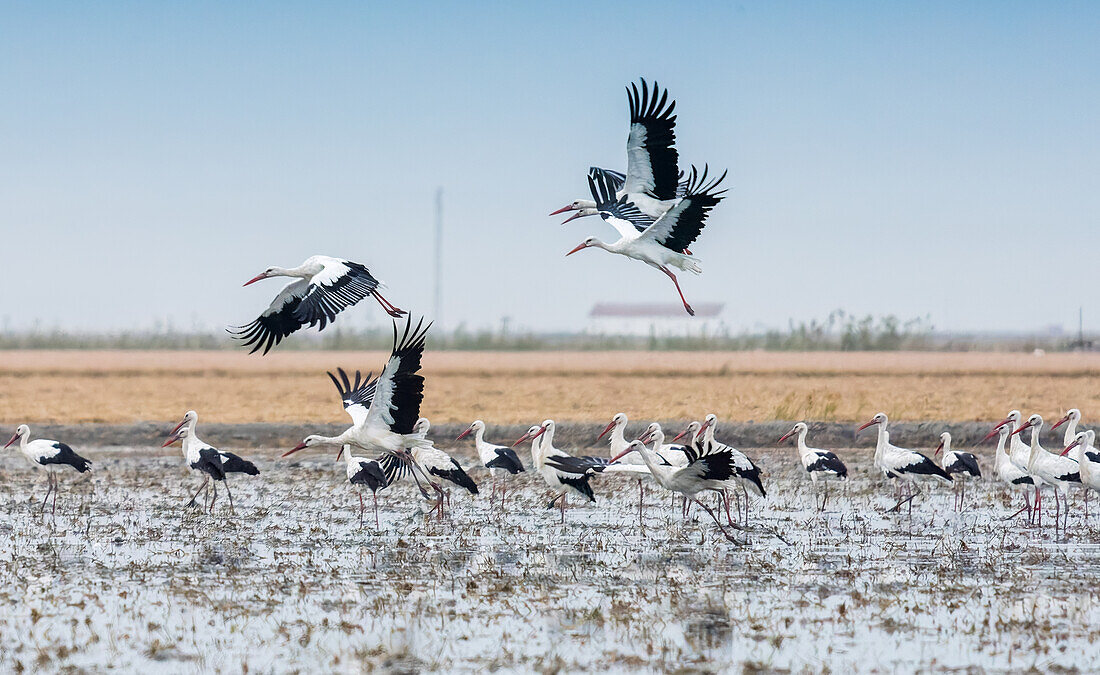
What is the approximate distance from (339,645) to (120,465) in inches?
488

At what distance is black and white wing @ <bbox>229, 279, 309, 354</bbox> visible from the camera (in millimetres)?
12414

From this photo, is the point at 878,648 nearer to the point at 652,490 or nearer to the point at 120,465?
the point at 652,490

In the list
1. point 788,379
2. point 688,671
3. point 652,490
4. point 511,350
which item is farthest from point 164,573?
point 511,350

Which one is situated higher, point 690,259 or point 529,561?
point 690,259

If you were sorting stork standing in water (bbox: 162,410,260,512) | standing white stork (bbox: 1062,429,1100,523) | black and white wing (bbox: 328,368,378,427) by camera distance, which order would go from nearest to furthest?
standing white stork (bbox: 1062,429,1100,523) → black and white wing (bbox: 328,368,378,427) → stork standing in water (bbox: 162,410,260,512)

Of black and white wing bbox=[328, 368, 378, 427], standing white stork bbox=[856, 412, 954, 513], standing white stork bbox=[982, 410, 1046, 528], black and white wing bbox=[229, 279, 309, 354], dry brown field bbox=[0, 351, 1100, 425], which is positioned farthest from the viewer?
dry brown field bbox=[0, 351, 1100, 425]

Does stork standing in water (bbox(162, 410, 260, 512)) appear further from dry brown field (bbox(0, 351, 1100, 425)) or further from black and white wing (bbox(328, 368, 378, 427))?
dry brown field (bbox(0, 351, 1100, 425))

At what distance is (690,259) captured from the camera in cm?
1252

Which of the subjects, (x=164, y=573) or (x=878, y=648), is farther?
(x=164, y=573)

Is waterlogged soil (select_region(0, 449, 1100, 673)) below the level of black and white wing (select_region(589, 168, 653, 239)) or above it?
below

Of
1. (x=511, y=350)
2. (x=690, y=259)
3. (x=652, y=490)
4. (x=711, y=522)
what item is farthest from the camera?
(x=511, y=350)

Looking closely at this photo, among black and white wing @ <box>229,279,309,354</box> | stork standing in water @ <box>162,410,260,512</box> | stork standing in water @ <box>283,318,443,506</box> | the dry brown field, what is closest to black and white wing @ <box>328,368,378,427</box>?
stork standing in water @ <box>283,318,443,506</box>

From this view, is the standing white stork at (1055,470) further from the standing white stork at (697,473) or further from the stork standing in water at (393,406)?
the stork standing in water at (393,406)

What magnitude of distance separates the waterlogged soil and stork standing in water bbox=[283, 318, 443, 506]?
794mm
